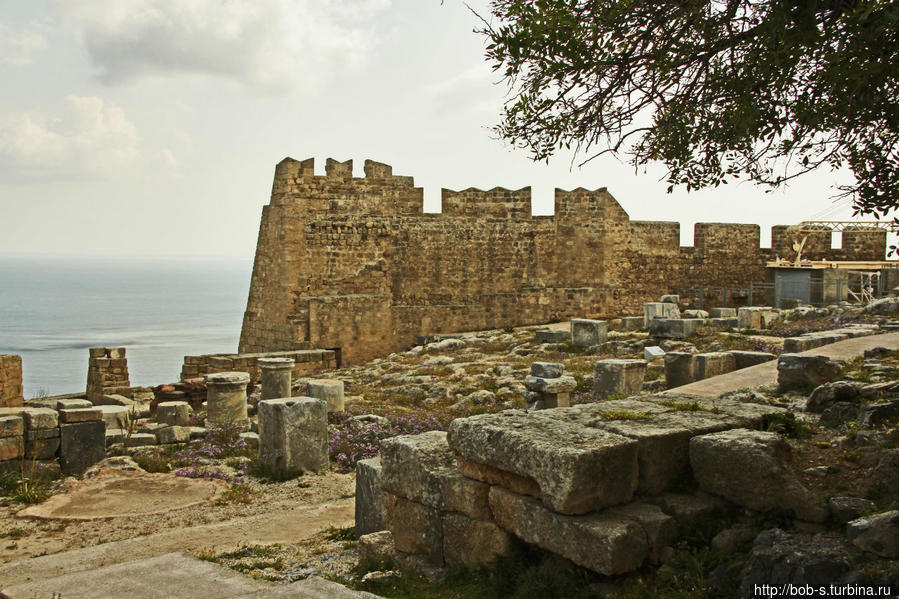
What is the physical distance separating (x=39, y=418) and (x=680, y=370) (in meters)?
9.33

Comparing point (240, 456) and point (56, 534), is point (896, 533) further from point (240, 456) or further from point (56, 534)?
point (240, 456)

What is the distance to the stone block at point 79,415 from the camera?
1112cm

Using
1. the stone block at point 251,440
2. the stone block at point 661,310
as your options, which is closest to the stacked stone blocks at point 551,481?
the stone block at point 251,440

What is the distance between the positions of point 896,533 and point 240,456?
30.6 feet

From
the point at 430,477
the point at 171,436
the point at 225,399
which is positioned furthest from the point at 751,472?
the point at 225,399

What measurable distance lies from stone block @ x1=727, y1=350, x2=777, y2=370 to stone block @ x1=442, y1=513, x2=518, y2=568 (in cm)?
861

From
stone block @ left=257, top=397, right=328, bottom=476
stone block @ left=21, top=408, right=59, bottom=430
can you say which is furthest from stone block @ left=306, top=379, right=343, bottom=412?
stone block @ left=21, top=408, right=59, bottom=430

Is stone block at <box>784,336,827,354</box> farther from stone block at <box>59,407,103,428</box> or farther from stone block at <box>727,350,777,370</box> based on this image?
stone block at <box>59,407,103,428</box>

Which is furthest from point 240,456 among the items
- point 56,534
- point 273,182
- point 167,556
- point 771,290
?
point 771,290

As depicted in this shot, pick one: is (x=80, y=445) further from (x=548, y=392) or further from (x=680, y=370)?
(x=680, y=370)

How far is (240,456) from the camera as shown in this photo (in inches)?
464

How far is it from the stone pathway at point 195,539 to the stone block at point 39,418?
3.60 metres

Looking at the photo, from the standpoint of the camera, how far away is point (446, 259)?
23.8m

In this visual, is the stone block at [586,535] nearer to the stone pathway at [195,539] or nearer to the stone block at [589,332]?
the stone pathway at [195,539]
